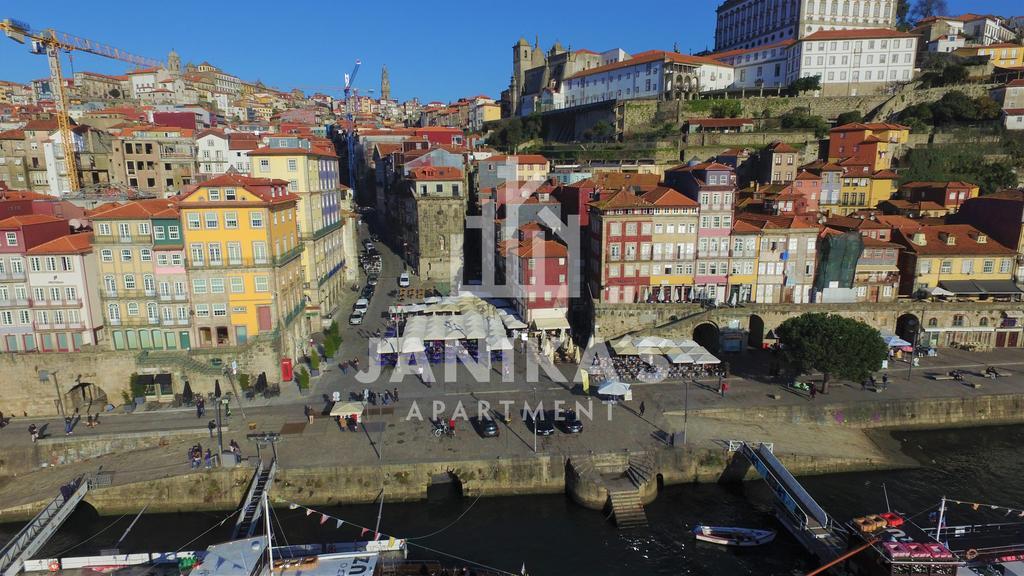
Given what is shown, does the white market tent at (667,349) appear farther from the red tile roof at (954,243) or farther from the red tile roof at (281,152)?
the red tile roof at (281,152)

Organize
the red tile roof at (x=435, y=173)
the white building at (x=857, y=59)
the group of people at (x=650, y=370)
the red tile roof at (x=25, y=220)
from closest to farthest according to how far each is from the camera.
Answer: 1. the red tile roof at (x=25, y=220)
2. the group of people at (x=650, y=370)
3. the red tile roof at (x=435, y=173)
4. the white building at (x=857, y=59)

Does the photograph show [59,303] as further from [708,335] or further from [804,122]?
[804,122]

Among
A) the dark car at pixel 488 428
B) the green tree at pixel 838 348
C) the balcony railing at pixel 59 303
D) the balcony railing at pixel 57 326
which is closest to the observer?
the dark car at pixel 488 428

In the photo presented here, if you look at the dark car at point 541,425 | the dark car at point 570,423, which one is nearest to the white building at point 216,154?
the dark car at point 541,425

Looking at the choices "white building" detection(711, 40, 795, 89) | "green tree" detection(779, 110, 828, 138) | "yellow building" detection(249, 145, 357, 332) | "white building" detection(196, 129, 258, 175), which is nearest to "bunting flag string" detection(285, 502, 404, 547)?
"yellow building" detection(249, 145, 357, 332)

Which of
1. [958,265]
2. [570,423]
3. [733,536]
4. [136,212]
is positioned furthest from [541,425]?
[958,265]

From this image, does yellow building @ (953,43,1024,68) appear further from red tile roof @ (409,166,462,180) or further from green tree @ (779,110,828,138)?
red tile roof @ (409,166,462,180)
